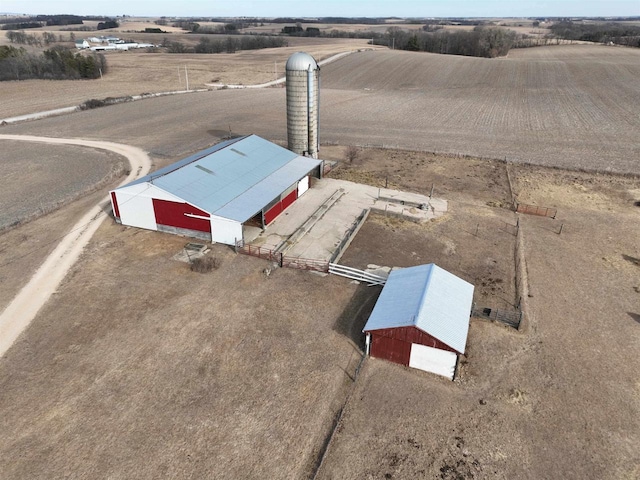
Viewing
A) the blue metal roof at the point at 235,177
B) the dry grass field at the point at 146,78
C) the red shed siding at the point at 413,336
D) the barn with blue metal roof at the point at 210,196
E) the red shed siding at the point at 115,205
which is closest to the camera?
the red shed siding at the point at 413,336

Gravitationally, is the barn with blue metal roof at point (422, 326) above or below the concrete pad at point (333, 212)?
above

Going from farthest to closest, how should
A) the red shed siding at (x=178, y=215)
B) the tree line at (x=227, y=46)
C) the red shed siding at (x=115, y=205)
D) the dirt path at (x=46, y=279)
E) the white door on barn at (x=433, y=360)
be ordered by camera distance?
the tree line at (x=227, y=46)
the red shed siding at (x=115, y=205)
the red shed siding at (x=178, y=215)
the dirt path at (x=46, y=279)
the white door on barn at (x=433, y=360)

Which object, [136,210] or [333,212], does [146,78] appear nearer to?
[136,210]

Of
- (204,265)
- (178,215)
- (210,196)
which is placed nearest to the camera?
(204,265)

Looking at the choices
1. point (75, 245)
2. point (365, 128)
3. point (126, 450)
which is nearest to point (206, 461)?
point (126, 450)

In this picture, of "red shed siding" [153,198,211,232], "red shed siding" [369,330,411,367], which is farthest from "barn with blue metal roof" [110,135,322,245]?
"red shed siding" [369,330,411,367]

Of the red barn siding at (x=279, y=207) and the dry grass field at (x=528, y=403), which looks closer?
the dry grass field at (x=528, y=403)

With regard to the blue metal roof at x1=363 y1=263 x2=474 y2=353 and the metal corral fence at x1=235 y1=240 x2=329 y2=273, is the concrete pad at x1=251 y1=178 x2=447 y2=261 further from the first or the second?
the blue metal roof at x1=363 y1=263 x2=474 y2=353

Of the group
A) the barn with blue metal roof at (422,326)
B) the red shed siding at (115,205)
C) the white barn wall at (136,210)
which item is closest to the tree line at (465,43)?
the white barn wall at (136,210)


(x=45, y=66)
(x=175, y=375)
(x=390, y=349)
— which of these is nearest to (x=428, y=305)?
(x=390, y=349)

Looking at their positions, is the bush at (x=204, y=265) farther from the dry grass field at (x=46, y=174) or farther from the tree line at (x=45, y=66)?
the tree line at (x=45, y=66)
